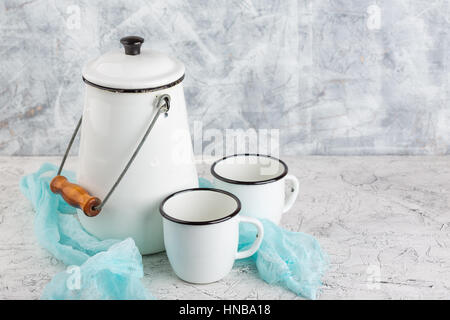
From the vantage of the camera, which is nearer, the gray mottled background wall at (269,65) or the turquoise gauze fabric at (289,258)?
the turquoise gauze fabric at (289,258)

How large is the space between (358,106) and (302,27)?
0.17m

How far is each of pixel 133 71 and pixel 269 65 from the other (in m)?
0.42

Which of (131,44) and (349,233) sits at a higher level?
(131,44)

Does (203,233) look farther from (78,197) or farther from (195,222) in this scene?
(78,197)

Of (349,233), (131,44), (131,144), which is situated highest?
(131,44)

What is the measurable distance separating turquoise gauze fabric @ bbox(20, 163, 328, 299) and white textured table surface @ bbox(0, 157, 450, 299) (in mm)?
19

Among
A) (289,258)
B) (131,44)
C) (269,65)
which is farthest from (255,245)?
(269,65)

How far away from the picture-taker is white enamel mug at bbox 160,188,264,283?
2.23ft

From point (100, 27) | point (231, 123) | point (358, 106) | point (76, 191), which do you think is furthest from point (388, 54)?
point (76, 191)

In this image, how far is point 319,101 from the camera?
1.11 meters

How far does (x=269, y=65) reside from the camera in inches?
42.8

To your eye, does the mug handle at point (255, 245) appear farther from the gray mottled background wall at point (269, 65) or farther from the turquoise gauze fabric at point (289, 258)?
the gray mottled background wall at point (269, 65)

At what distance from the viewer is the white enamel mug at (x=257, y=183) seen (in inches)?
30.6

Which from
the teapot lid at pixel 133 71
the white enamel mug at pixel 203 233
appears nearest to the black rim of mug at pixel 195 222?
the white enamel mug at pixel 203 233
